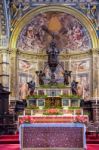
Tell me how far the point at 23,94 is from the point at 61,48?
486 centimetres

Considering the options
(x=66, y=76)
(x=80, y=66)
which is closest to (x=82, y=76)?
(x=80, y=66)

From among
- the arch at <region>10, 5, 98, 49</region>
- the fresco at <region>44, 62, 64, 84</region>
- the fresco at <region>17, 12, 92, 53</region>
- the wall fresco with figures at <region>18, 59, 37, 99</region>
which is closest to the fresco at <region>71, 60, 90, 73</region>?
the fresco at <region>44, 62, 64, 84</region>

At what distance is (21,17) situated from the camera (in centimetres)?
3047

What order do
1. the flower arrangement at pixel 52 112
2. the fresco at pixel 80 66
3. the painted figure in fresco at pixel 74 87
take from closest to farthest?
the flower arrangement at pixel 52 112, the painted figure in fresco at pixel 74 87, the fresco at pixel 80 66

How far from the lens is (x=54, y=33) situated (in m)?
31.5

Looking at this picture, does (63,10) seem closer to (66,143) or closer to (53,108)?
(53,108)

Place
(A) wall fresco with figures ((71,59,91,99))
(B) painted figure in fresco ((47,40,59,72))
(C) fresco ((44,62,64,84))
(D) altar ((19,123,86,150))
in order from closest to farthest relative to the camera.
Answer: (D) altar ((19,123,86,150)), (B) painted figure in fresco ((47,40,59,72)), (C) fresco ((44,62,64,84)), (A) wall fresco with figures ((71,59,91,99))

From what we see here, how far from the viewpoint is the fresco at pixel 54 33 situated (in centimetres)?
3091

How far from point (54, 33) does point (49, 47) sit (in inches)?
49.3

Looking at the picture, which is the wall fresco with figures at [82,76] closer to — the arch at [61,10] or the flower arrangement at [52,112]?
the arch at [61,10]

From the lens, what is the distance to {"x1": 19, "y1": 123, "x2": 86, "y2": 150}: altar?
14.8 m

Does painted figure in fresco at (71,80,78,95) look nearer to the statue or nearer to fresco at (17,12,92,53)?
the statue

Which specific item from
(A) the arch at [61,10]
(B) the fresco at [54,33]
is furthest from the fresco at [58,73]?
(A) the arch at [61,10]

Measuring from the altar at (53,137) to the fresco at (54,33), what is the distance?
→ 643 inches
